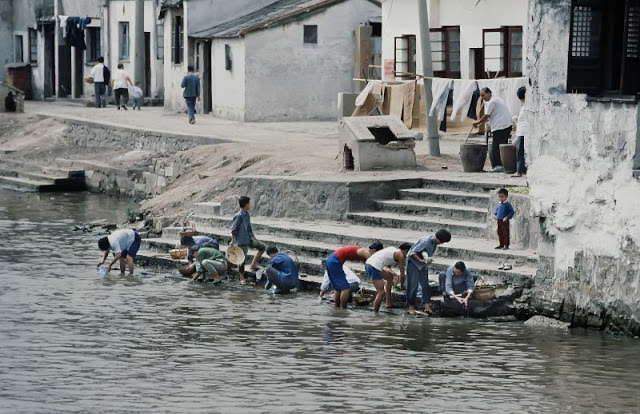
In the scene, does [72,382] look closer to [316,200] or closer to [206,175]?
[316,200]

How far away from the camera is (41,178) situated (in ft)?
125

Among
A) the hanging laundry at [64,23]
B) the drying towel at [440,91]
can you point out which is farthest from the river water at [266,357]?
the hanging laundry at [64,23]

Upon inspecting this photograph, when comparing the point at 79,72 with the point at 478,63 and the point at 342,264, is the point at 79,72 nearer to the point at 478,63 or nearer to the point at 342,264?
the point at 478,63

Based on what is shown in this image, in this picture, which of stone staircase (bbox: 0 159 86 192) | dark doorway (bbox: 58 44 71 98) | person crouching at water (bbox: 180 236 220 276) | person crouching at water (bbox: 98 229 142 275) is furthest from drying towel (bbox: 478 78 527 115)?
dark doorway (bbox: 58 44 71 98)

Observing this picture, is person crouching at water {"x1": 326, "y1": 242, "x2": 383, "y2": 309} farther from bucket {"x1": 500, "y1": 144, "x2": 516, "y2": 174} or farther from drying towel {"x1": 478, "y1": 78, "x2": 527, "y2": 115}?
drying towel {"x1": 478, "y1": 78, "x2": 527, "y2": 115}

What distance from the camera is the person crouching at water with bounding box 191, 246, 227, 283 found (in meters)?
23.4

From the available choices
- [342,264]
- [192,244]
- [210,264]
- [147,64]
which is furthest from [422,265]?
[147,64]

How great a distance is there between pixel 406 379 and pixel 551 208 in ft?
13.7

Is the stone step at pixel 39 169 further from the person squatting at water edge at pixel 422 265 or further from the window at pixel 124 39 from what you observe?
the person squatting at water edge at pixel 422 265

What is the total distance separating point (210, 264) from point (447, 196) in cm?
403

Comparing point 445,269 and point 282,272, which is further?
point 282,272

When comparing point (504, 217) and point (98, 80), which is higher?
point (98, 80)

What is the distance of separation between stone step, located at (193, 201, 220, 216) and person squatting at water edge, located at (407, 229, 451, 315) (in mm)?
7390

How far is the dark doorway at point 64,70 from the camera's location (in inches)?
2158
